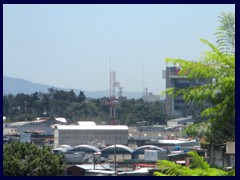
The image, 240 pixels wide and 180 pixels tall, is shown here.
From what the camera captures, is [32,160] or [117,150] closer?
[32,160]

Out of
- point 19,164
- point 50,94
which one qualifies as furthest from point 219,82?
point 50,94

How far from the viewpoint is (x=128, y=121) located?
50.6 ft

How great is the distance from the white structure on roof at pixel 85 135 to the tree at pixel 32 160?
2.55 feet

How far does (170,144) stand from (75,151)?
11.8 ft

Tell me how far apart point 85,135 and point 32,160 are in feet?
9.17

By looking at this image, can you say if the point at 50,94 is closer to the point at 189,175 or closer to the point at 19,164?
the point at 19,164

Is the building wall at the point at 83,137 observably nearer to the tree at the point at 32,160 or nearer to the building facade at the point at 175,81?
the tree at the point at 32,160

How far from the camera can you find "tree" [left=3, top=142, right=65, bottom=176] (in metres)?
10.3

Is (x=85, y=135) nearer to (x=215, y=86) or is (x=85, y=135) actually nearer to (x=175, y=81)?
(x=175, y=81)

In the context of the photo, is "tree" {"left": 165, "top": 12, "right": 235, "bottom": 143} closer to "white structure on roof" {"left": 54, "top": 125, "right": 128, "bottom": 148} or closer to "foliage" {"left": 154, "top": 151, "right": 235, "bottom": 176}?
"foliage" {"left": 154, "top": 151, "right": 235, "bottom": 176}

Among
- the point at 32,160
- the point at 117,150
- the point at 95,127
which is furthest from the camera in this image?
the point at 117,150

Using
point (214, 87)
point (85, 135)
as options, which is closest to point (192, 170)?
point (214, 87)

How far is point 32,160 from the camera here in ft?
36.5

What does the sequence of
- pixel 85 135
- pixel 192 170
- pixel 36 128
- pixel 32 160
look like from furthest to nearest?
pixel 36 128
pixel 85 135
pixel 32 160
pixel 192 170
